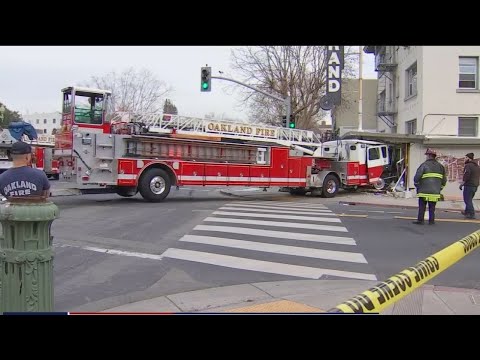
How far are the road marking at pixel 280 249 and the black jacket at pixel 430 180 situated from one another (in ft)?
13.9

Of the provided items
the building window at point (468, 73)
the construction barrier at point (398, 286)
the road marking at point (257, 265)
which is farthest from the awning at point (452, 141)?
the construction barrier at point (398, 286)

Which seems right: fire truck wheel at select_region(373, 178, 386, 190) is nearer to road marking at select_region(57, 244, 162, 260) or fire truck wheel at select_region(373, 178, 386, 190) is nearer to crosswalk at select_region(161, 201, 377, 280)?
crosswalk at select_region(161, 201, 377, 280)

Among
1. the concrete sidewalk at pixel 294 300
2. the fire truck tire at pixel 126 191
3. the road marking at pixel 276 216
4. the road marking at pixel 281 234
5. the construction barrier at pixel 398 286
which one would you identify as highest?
the construction barrier at pixel 398 286

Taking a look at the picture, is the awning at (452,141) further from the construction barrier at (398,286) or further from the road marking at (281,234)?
the construction barrier at (398,286)

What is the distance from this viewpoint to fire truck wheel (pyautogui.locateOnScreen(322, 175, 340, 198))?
21641 mm

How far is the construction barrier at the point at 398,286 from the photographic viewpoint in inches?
→ 106

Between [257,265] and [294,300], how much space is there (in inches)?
79.2

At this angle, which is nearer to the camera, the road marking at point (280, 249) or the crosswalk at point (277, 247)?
the crosswalk at point (277, 247)

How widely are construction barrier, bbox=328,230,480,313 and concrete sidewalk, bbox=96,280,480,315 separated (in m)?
1.29

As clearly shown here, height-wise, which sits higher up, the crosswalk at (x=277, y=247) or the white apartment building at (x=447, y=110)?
the white apartment building at (x=447, y=110)

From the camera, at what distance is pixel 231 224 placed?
38.8ft

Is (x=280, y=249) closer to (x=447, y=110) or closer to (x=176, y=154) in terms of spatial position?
(x=176, y=154)

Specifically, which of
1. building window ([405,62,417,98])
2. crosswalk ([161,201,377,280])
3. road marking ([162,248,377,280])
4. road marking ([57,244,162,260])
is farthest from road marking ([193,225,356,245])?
building window ([405,62,417,98])
